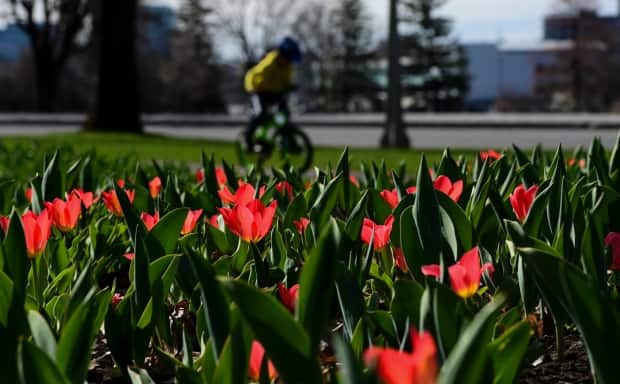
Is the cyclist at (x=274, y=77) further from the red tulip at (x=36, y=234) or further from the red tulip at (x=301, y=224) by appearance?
the red tulip at (x=36, y=234)

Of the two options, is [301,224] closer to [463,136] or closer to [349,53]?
[463,136]

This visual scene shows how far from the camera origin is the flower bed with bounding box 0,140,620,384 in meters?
1.00

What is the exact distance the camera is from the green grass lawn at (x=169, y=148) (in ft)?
46.5

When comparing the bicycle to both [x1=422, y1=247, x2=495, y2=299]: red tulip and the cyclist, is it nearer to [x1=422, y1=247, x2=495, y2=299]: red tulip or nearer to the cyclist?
the cyclist

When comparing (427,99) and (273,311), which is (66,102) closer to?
(427,99)

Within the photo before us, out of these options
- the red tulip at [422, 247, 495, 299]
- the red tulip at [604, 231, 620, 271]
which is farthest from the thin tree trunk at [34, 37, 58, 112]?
→ the red tulip at [422, 247, 495, 299]

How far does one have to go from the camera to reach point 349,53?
62281mm

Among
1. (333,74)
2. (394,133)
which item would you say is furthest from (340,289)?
(333,74)

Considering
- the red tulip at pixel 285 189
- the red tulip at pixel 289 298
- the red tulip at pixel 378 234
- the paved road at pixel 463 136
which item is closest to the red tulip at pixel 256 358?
the red tulip at pixel 289 298

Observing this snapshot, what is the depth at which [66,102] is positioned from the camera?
5075 centimetres

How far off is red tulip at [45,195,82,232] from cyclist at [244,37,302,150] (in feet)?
32.3

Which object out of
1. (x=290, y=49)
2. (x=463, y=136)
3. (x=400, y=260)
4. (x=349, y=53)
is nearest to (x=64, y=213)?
(x=400, y=260)

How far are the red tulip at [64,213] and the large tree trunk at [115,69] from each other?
20308 mm

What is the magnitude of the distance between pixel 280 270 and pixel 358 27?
2473 inches
